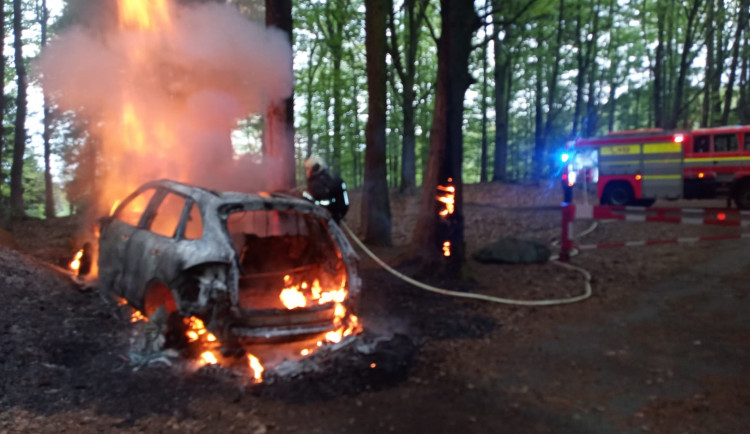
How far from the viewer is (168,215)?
19.6 ft

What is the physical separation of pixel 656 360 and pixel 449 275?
10.9 ft

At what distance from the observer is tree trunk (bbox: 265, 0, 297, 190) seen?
8.89m

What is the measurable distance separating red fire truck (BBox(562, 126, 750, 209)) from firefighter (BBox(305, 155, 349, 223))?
23.9 feet

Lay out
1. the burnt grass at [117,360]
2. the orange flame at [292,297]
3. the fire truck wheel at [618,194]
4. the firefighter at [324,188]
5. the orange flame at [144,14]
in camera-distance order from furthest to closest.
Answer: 1. the fire truck wheel at [618,194]
2. the orange flame at [144,14]
3. the firefighter at [324,188]
4. the orange flame at [292,297]
5. the burnt grass at [117,360]

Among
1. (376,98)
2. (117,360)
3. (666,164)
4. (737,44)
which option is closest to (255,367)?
(117,360)

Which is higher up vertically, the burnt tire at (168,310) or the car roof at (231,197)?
the car roof at (231,197)

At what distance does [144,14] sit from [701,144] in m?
14.1

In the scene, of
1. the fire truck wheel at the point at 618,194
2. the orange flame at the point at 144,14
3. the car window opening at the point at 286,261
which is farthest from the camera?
the fire truck wheel at the point at 618,194

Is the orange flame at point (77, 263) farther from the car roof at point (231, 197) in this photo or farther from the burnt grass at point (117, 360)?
the car roof at point (231, 197)

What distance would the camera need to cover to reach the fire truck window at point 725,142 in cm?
1467

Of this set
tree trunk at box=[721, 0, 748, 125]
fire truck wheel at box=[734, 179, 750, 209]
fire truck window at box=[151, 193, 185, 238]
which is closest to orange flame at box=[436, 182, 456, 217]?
fire truck window at box=[151, 193, 185, 238]

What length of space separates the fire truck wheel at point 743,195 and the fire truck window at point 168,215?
47.0 ft

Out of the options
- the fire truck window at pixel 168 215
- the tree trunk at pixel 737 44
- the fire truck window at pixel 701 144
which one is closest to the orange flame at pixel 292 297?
the fire truck window at pixel 168 215

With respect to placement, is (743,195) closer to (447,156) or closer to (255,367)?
(447,156)
